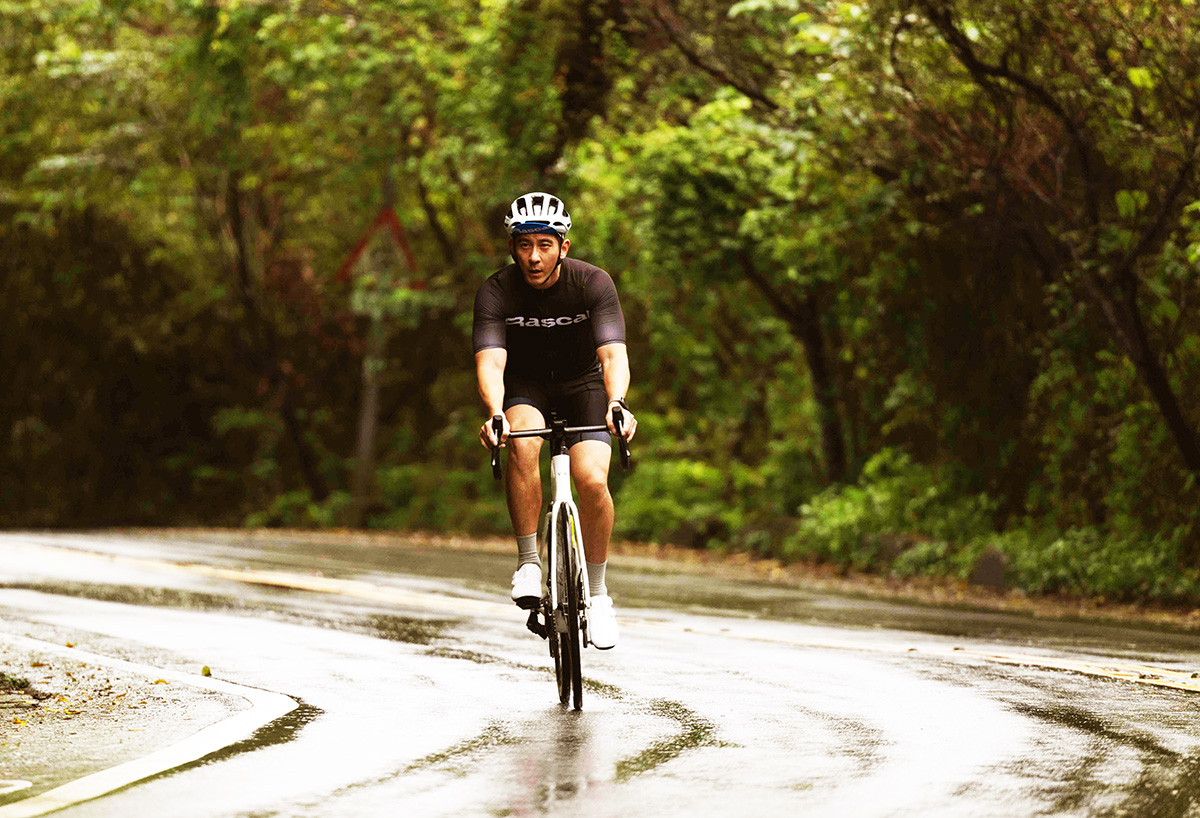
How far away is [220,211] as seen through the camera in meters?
35.6

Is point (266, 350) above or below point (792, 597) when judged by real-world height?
above

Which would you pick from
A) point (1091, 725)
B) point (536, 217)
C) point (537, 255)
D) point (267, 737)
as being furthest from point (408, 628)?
point (1091, 725)

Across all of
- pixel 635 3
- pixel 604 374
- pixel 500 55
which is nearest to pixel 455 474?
pixel 500 55

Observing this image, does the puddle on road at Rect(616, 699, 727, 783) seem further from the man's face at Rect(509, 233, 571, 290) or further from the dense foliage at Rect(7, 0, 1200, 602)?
the dense foliage at Rect(7, 0, 1200, 602)

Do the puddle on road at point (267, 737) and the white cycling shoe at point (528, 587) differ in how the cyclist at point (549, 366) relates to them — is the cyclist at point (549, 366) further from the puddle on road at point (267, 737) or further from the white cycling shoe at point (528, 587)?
the puddle on road at point (267, 737)

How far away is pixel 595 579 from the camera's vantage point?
9133 mm

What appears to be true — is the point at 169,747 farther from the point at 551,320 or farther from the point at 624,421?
the point at 551,320

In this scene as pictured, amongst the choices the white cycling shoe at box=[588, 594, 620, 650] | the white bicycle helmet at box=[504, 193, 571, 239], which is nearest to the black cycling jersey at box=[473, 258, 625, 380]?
the white bicycle helmet at box=[504, 193, 571, 239]

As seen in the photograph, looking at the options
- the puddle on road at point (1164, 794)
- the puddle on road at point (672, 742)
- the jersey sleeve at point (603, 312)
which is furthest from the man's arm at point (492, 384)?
the puddle on road at point (1164, 794)

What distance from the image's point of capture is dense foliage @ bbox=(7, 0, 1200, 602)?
1725 cm

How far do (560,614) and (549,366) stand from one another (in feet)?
4.06

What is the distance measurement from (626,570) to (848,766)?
41.2 ft

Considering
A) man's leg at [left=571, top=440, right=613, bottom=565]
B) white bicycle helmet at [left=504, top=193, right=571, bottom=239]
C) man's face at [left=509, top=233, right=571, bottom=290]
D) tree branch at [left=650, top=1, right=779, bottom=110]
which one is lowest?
man's leg at [left=571, top=440, right=613, bottom=565]

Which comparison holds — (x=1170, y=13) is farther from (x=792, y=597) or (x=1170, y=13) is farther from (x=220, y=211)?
(x=220, y=211)
